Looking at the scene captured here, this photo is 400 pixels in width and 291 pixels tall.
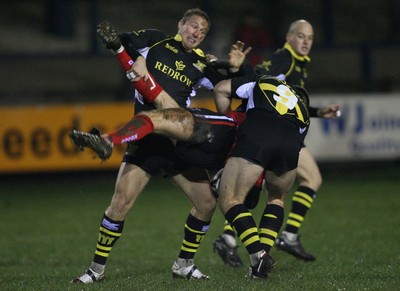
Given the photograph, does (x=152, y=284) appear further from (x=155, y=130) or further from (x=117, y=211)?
(x=155, y=130)

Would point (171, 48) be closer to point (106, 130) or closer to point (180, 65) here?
point (180, 65)

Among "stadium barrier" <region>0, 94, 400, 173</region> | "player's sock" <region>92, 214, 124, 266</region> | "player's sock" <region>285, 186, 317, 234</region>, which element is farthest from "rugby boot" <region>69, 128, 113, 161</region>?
"stadium barrier" <region>0, 94, 400, 173</region>

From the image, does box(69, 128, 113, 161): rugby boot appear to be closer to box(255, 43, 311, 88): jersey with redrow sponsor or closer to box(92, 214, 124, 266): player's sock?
box(92, 214, 124, 266): player's sock

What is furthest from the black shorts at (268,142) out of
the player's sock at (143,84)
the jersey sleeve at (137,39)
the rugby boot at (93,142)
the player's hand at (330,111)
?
the player's hand at (330,111)

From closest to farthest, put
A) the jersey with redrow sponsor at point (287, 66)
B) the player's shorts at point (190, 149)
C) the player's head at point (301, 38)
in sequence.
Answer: the player's shorts at point (190, 149)
the jersey with redrow sponsor at point (287, 66)
the player's head at point (301, 38)

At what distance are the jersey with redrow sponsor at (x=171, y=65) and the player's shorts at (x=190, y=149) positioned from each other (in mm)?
355

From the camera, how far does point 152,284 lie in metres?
6.72

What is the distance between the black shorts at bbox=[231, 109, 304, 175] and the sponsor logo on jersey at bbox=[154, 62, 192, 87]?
63cm

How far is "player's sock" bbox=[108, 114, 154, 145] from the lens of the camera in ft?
Answer: 20.6

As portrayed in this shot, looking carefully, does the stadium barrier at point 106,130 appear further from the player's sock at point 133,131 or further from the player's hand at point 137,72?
the player's sock at point 133,131

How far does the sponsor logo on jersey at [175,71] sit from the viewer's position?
715 cm

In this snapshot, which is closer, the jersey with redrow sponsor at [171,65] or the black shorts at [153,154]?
the black shorts at [153,154]

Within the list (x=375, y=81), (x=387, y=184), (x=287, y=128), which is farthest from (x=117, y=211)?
(x=375, y=81)

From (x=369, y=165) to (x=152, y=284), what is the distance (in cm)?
1115
